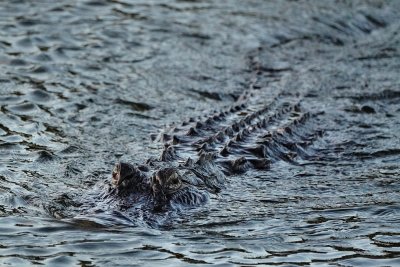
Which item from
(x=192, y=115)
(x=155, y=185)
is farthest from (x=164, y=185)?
(x=192, y=115)

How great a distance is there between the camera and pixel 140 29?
13.2m

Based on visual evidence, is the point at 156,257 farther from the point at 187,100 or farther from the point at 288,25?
the point at 288,25

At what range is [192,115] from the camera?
10234mm

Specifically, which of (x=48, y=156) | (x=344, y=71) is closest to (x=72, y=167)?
(x=48, y=156)

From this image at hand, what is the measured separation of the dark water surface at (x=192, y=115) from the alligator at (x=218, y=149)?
6.6 inches

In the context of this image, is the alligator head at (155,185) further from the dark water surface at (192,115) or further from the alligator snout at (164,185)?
the dark water surface at (192,115)

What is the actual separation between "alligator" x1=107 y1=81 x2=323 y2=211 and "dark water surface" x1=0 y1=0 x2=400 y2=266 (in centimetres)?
17

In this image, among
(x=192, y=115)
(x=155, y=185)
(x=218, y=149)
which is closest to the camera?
(x=155, y=185)

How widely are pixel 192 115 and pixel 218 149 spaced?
6.38 ft

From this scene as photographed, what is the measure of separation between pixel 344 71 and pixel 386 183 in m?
4.61

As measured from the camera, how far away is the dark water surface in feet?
19.9

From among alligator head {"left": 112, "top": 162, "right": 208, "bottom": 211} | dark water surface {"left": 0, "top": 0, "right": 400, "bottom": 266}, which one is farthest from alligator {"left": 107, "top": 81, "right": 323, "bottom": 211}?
dark water surface {"left": 0, "top": 0, "right": 400, "bottom": 266}

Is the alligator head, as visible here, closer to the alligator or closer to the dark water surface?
the alligator

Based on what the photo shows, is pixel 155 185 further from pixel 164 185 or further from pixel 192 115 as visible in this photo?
pixel 192 115
